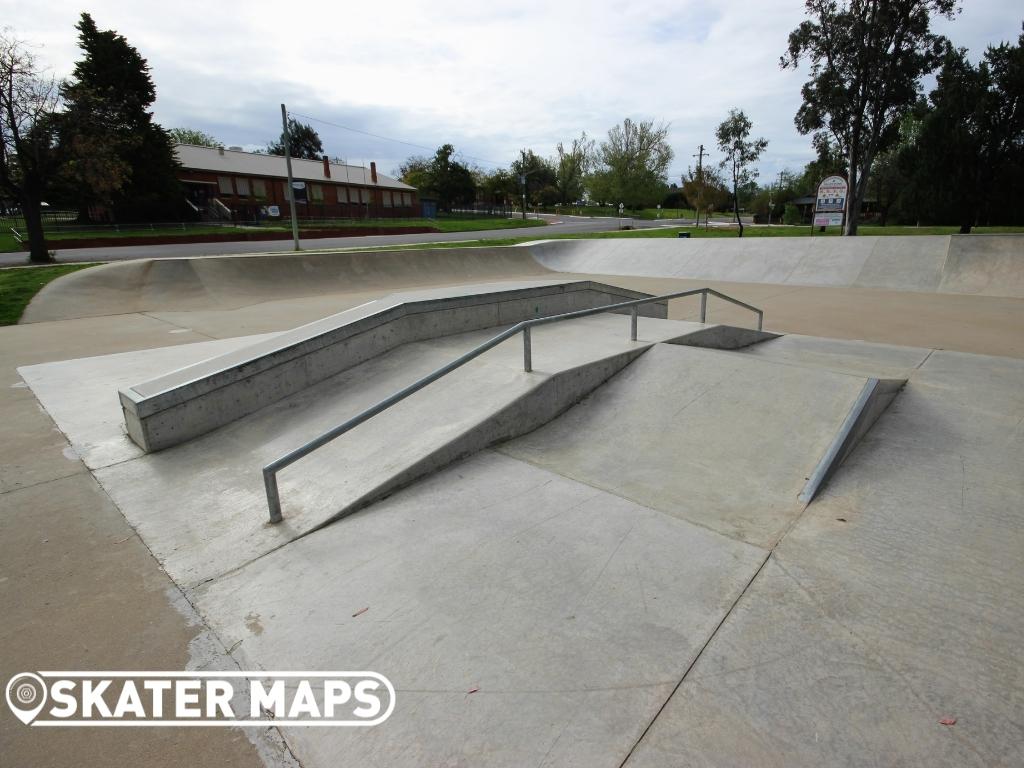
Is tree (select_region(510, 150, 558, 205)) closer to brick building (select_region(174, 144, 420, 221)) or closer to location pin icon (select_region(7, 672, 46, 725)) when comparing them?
brick building (select_region(174, 144, 420, 221))

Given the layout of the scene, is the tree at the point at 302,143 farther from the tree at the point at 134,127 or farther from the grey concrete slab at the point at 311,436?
the grey concrete slab at the point at 311,436

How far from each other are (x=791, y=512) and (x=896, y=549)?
599mm

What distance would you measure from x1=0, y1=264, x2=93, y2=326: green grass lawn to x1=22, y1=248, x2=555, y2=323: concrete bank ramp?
21 centimetres

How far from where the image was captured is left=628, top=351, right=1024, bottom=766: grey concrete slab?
6.41 ft

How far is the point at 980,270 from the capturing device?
1434 cm

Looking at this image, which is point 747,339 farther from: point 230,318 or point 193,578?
point 230,318

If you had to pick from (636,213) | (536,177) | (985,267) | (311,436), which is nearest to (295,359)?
(311,436)

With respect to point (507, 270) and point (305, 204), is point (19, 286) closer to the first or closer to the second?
point (507, 270)

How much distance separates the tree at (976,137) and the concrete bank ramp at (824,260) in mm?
14273

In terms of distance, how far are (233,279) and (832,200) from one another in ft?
80.7

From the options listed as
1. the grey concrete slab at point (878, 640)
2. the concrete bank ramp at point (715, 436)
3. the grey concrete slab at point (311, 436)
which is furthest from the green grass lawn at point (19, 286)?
the grey concrete slab at point (878, 640)

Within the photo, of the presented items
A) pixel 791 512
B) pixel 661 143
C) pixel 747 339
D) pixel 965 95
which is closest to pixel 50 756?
pixel 791 512

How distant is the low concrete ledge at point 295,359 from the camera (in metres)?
4.73

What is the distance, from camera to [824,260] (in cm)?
1731
